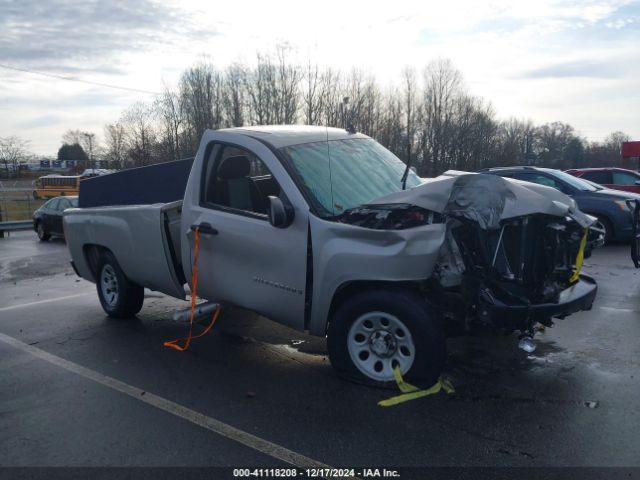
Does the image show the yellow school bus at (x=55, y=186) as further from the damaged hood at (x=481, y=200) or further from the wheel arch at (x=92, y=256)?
the damaged hood at (x=481, y=200)

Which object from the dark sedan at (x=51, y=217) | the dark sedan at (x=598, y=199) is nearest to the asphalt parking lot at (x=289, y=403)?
the dark sedan at (x=598, y=199)

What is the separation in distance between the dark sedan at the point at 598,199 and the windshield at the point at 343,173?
6.41 m

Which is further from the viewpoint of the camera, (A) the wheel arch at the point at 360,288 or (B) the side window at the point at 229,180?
(B) the side window at the point at 229,180

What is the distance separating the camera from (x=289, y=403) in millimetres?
4426

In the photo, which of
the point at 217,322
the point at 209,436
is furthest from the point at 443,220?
the point at 217,322

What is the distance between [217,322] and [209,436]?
306 cm

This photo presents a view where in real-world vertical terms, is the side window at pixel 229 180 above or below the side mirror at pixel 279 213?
above

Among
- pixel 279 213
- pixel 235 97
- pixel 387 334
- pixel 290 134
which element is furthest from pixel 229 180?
pixel 235 97

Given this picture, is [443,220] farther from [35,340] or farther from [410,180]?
[35,340]

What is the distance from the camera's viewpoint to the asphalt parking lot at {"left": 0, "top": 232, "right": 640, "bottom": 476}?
11.9 feet

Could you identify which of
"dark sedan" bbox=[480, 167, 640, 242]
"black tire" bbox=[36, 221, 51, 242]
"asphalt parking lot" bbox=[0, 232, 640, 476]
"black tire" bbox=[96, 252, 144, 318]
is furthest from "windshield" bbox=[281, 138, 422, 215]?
"black tire" bbox=[36, 221, 51, 242]

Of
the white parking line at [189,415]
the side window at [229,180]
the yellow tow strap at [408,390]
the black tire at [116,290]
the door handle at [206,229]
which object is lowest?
the white parking line at [189,415]

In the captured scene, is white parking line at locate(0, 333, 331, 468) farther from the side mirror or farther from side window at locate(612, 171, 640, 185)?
side window at locate(612, 171, 640, 185)

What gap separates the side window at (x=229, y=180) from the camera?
5.49m
